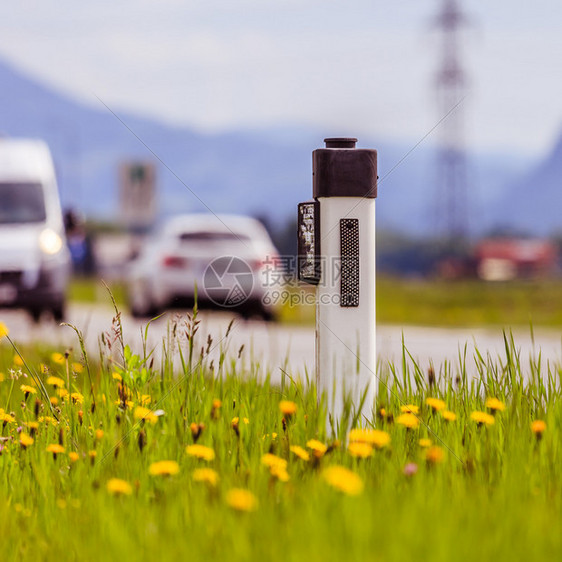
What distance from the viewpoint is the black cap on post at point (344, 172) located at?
4.12 metres

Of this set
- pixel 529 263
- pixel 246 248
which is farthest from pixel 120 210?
pixel 529 263

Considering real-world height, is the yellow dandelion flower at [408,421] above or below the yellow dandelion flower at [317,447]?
above

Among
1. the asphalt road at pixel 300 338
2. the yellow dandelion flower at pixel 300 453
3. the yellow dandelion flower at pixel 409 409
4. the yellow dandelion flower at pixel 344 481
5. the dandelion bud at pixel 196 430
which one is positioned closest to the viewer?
the yellow dandelion flower at pixel 344 481

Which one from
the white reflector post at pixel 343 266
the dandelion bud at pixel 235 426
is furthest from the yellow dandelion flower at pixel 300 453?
the white reflector post at pixel 343 266

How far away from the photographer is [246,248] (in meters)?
13.8

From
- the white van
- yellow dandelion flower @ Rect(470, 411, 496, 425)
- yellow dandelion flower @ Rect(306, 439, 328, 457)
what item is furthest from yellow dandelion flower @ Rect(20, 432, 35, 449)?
the white van

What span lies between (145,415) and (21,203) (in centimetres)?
1105

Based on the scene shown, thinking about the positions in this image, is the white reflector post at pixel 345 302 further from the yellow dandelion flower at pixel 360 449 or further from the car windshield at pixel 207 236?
the car windshield at pixel 207 236

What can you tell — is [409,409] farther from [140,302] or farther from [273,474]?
[140,302]

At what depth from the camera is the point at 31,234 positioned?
1393 centimetres

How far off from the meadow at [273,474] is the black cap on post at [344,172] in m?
0.98

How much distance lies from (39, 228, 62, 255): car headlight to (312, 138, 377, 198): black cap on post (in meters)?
10.3

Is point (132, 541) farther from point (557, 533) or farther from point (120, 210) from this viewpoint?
point (120, 210)

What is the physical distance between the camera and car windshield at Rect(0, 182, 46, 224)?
14234mm
